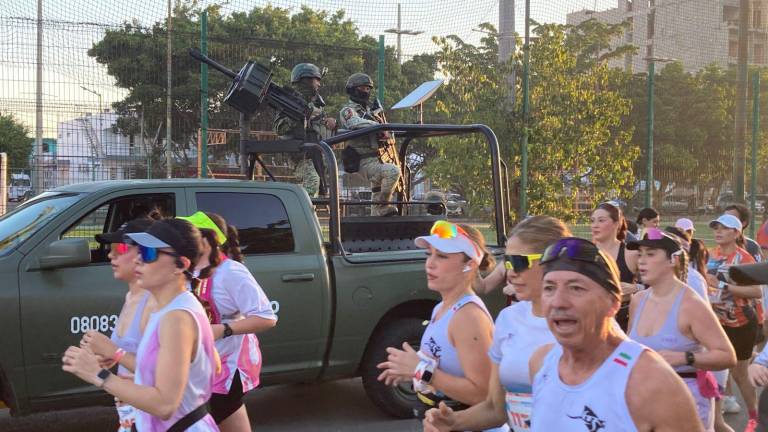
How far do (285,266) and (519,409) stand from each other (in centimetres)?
333

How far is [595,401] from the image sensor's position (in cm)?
215

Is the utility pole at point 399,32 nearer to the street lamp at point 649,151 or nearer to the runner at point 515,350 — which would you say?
the street lamp at point 649,151

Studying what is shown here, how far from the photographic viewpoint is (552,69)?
43.9 ft

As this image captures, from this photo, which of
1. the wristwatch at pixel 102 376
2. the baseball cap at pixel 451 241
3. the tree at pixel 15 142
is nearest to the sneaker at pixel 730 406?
the baseball cap at pixel 451 241

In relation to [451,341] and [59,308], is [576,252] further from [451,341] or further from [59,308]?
[59,308]

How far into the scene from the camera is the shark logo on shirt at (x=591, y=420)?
2.14 m

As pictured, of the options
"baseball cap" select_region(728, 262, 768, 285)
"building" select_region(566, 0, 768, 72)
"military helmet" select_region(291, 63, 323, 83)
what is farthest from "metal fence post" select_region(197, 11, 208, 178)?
"building" select_region(566, 0, 768, 72)

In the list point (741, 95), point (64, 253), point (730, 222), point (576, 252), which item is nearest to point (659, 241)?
point (576, 252)

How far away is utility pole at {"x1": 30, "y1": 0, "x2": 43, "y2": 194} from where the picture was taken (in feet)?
32.3

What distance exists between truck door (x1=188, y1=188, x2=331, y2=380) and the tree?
5510 mm

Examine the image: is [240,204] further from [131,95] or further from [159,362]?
[131,95]

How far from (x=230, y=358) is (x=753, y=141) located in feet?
52.6

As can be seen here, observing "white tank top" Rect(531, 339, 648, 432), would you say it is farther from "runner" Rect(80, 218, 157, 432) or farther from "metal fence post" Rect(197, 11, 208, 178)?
"metal fence post" Rect(197, 11, 208, 178)

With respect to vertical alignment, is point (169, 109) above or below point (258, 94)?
above
